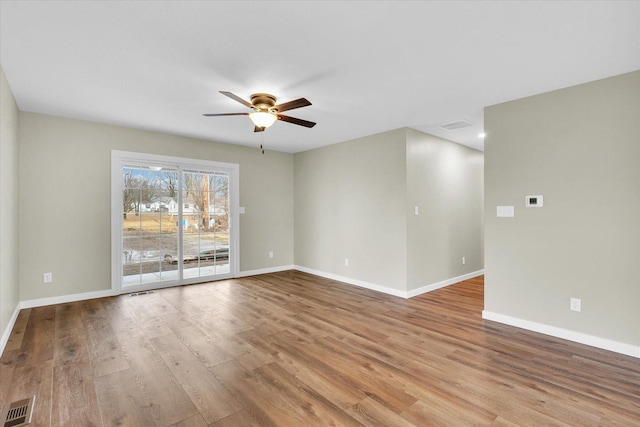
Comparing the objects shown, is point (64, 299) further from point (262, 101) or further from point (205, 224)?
point (262, 101)

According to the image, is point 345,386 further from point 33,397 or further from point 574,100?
point 574,100

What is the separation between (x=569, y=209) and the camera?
9.86ft

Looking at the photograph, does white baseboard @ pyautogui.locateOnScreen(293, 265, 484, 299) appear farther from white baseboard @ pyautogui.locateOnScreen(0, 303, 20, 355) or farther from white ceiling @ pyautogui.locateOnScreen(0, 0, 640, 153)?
white baseboard @ pyautogui.locateOnScreen(0, 303, 20, 355)

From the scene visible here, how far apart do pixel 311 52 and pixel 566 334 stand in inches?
143

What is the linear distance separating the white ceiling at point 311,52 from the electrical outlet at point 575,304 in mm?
2150

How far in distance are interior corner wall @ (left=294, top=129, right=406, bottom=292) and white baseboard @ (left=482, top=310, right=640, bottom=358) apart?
1.32 m

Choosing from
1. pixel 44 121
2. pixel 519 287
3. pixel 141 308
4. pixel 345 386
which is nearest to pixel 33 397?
pixel 141 308

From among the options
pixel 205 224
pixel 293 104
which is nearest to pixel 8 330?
pixel 205 224

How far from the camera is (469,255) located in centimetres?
565

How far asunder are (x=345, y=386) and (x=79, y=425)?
168 cm

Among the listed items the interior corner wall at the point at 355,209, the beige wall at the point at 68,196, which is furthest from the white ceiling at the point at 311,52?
the interior corner wall at the point at 355,209

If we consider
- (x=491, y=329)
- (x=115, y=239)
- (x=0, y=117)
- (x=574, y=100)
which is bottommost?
(x=491, y=329)

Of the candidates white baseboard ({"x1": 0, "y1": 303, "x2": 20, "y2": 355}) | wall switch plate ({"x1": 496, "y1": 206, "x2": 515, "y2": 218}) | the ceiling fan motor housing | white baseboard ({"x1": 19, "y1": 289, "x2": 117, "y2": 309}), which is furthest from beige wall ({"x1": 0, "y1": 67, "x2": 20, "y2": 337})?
wall switch plate ({"x1": 496, "y1": 206, "x2": 515, "y2": 218})

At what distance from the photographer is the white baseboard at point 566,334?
106 inches
